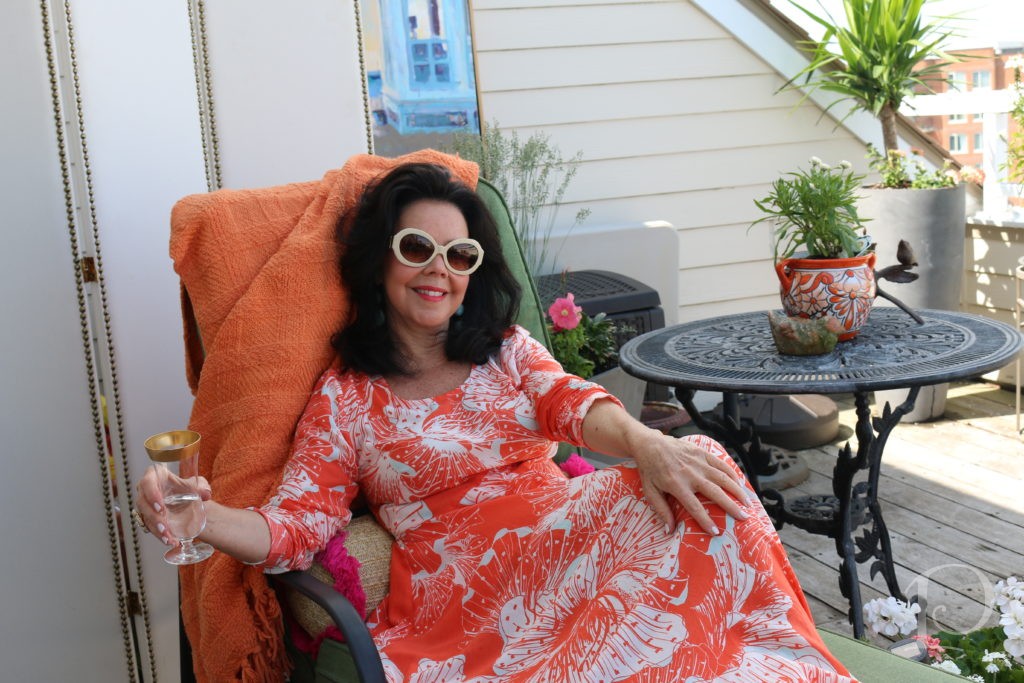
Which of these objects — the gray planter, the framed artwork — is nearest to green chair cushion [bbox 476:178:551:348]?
the framed artwork

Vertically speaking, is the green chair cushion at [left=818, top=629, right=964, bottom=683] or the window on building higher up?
the window on building

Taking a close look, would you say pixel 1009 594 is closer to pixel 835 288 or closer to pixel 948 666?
pixel 948 666

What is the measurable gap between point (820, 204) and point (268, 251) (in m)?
1.44

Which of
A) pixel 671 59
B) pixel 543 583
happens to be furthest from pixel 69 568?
pixel 671 59

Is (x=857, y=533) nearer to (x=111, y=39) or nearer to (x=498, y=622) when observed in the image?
(x=498, y=622)

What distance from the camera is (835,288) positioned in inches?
104

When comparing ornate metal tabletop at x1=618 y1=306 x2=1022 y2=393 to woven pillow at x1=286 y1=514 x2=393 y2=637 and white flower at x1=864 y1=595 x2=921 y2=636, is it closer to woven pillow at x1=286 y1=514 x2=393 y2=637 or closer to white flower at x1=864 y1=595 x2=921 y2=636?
white flower at x1=864 y1=595 x2=921 y2=636

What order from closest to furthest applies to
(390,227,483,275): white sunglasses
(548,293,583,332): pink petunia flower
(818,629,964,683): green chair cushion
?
(818,629,964,683): green chair cushion < (390,227,483,275): white sunglasses < (548,293,583,332): pink petunia flower

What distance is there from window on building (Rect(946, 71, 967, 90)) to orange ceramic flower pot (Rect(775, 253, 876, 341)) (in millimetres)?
2668

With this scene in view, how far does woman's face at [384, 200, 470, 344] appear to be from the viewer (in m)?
2.12

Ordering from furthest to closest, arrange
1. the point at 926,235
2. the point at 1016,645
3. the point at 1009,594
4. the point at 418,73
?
the point at 926,235 → the point at 418,73 → the point at 1009,594 → the point at 1016,645

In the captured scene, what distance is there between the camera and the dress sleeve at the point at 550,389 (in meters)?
2.01

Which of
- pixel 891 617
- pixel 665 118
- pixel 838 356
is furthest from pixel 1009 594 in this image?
pixel 665 118

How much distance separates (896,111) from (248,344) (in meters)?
3.87
